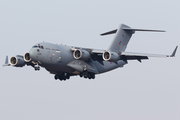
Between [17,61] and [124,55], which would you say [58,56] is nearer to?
[17,61]

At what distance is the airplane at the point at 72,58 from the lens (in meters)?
24.4

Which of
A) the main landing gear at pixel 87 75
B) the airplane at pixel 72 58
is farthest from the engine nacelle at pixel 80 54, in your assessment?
the main landing gear at pixel 87 75

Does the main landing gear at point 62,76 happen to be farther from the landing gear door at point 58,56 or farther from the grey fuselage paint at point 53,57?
→ the landing gear door at point 58,56

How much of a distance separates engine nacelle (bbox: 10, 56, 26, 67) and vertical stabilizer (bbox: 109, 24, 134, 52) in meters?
6.55

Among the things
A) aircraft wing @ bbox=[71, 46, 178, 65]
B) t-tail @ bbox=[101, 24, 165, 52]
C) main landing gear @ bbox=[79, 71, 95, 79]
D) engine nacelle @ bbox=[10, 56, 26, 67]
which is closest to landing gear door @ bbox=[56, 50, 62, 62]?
aircraft wing @ bbox=[71, 46, 178, 65]

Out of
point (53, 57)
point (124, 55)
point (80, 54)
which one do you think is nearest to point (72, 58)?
point (80, 54)

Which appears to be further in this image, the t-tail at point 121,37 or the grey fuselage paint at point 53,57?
the t-tail at point 121,37

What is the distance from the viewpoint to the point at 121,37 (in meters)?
29.0

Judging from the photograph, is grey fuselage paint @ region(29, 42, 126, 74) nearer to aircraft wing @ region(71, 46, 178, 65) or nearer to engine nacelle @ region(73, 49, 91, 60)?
engine nacelle @ region(73, 49, 91, 60)

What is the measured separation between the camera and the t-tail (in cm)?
2855

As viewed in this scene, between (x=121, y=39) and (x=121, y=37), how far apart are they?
0.16 m

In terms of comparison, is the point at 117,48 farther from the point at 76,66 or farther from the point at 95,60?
the point at 76,66

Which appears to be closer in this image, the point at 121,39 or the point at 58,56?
the point at 58,56

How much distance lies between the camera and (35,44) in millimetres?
24516
